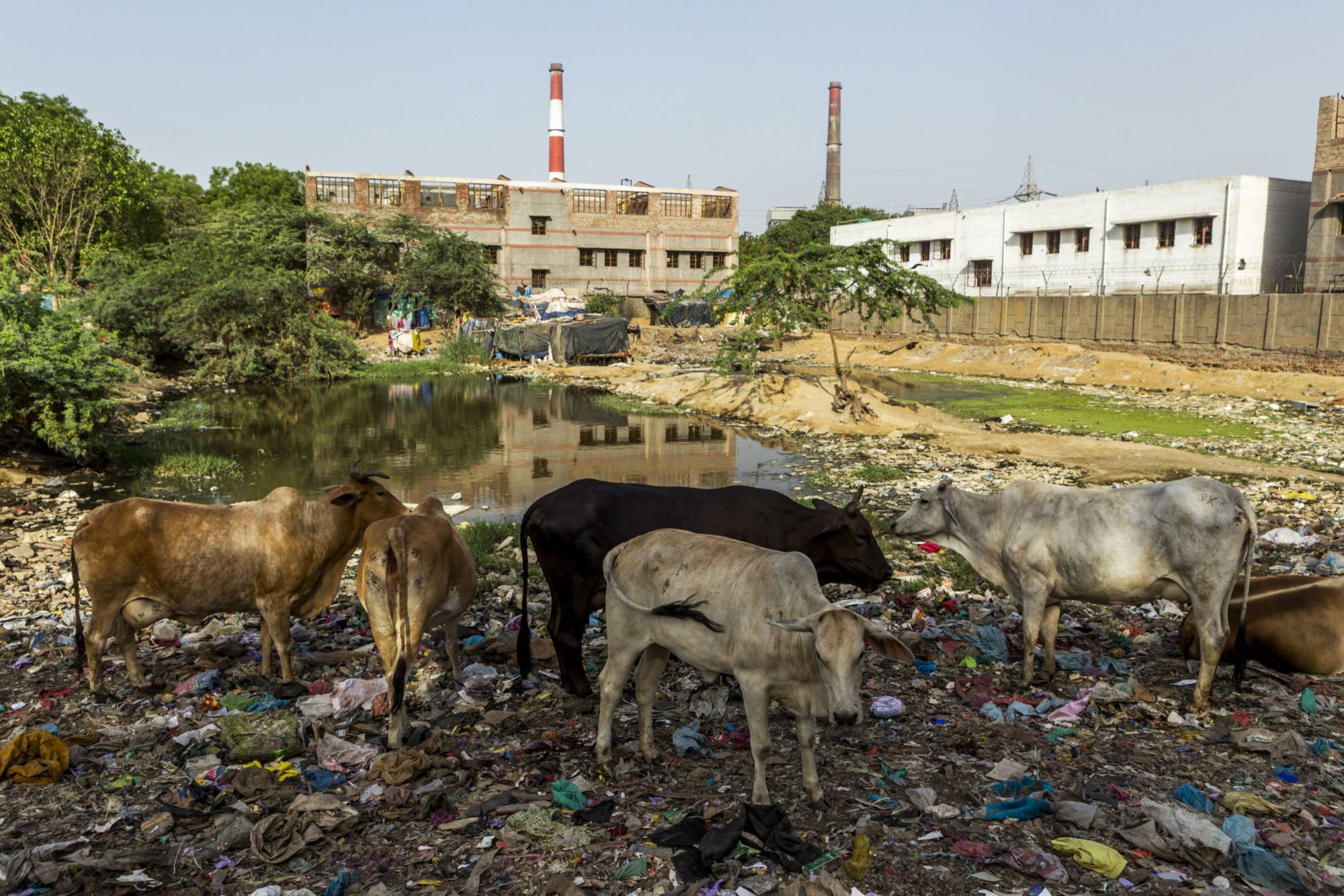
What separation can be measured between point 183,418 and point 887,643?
20.9 metres

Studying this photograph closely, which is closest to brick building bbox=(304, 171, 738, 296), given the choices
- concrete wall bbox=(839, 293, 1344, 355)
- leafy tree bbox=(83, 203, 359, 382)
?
leafy tree bbox=(83, 203, 359, 382)

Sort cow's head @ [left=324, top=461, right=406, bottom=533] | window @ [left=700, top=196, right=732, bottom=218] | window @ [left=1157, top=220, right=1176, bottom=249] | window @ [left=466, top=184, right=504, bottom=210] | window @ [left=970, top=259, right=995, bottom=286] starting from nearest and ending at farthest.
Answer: cow's head @ [left=324, top=461, right=406, bottom=533], window @ [left=1157, top=220, right=1176, bottom=249], window @ [left=970, top=259, right=995, bottom=286], window @ [left=466, top=184, right=504, bottom=210], window @ [left=700, top=196, right=732, bottom=218]

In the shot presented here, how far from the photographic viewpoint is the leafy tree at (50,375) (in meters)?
13.4

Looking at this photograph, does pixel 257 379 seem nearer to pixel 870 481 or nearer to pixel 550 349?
pixel 550 349

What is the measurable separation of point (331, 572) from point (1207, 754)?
5937mm

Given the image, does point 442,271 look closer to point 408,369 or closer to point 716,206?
point 408,369

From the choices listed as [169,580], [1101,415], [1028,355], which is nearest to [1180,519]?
[169,580]

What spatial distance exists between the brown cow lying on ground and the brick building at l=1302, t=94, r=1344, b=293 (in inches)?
1174

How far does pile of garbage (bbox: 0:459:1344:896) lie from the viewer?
4105 mm

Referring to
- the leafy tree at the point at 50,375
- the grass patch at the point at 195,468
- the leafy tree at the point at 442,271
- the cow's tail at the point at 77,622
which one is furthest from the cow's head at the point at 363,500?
the leafy tree at the point at 442,271

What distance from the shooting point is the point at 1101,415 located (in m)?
21.5

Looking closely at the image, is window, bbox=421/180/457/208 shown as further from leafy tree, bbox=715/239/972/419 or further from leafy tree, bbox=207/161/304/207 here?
leafy tree, bbox=715/239/972/419

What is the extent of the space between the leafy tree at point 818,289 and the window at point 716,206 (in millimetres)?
33512

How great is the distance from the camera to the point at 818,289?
68.9 feet
